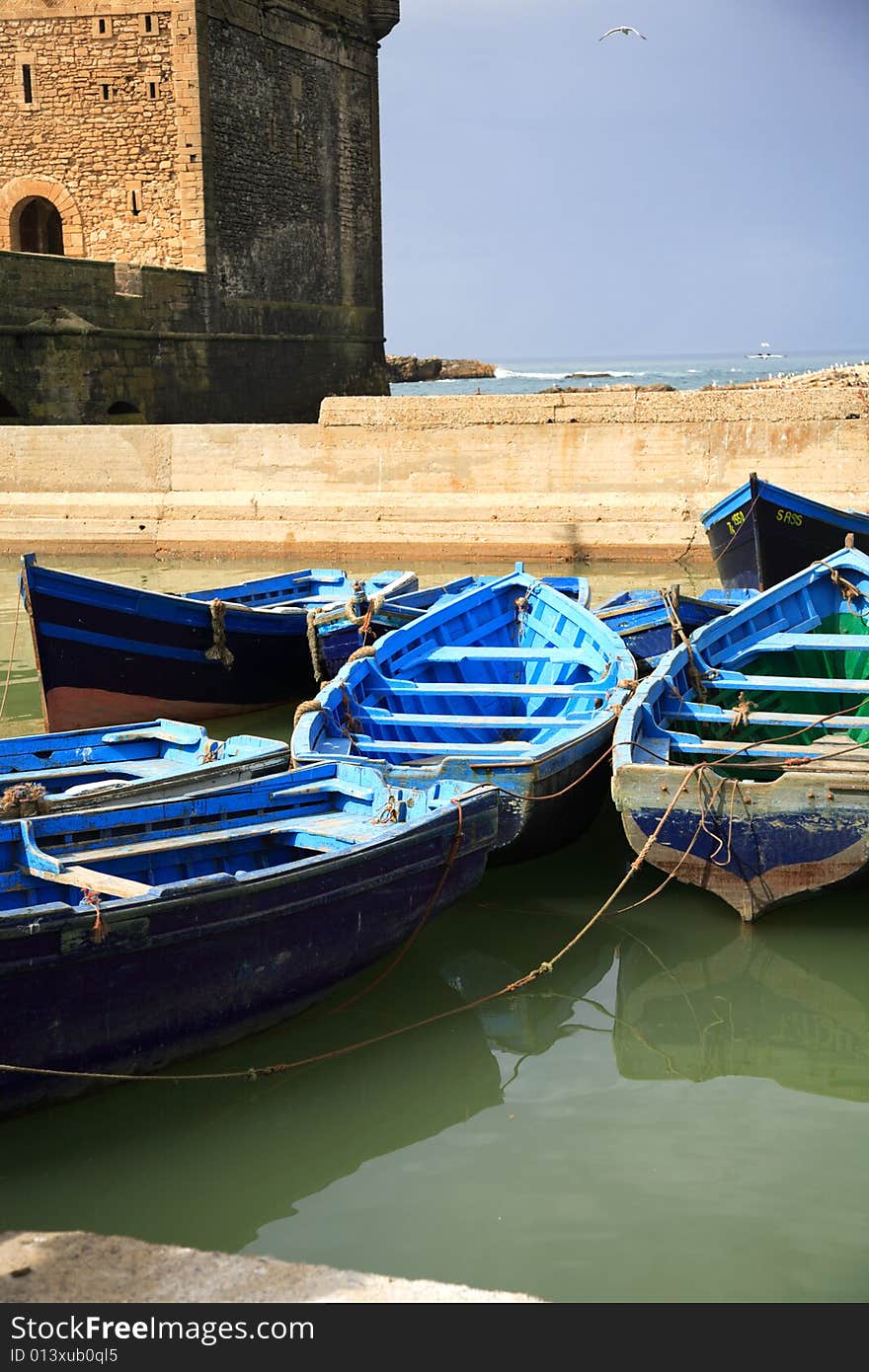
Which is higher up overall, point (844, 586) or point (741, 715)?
point (844, 586)

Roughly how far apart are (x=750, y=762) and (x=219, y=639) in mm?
4443

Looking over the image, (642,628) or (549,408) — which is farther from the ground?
(549,408)

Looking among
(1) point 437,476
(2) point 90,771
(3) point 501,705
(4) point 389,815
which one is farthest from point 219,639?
(1) point 437,476

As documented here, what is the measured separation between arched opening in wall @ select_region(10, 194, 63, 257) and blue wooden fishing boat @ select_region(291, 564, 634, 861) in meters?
19.9

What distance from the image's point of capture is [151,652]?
975 cm

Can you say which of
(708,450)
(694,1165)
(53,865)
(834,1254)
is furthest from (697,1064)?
(708,450)

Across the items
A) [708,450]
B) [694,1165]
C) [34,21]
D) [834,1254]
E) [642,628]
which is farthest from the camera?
[34,21]

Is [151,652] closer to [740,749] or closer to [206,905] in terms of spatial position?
[740,749]

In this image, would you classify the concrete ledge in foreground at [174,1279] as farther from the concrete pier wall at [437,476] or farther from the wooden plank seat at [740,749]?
the concrete pier wall at [437,476]

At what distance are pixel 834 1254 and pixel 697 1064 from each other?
1269 mm

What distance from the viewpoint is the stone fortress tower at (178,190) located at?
22456mm
